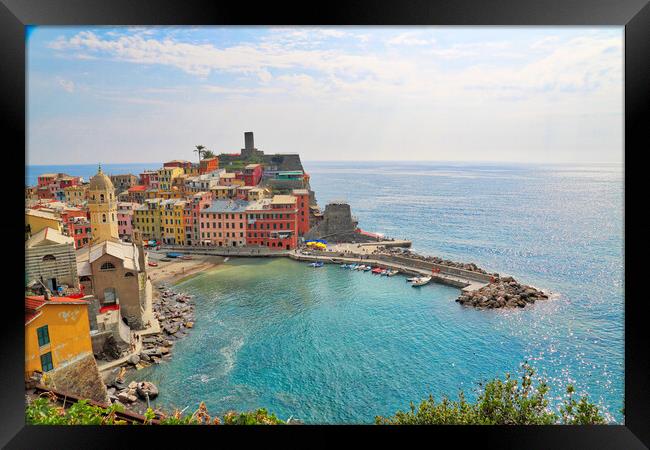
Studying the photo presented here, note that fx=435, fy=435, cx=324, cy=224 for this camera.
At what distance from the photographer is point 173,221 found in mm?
13484

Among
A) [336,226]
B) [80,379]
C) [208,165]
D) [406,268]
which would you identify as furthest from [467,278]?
[208,165]

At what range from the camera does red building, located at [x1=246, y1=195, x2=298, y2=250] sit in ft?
45.7

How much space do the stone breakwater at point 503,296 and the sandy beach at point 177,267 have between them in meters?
6.86

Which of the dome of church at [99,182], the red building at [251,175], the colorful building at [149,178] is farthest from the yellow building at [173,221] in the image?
the dome of church at [99,182]

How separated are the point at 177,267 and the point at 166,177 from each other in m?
3.79

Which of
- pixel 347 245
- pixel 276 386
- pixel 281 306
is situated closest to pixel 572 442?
pixel 276 386

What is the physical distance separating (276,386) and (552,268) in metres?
9.22

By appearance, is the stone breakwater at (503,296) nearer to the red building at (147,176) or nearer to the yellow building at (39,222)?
the yellow building at (39,222)

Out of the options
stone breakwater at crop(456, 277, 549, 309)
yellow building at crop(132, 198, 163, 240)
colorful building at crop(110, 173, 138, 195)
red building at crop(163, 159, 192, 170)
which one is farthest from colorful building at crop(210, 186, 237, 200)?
stone breakwater at crop(456, 277, 549, 309)

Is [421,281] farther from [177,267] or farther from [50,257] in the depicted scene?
[50,257]

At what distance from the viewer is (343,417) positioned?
17.1ft

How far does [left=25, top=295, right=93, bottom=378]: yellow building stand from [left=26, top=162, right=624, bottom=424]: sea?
1.12m

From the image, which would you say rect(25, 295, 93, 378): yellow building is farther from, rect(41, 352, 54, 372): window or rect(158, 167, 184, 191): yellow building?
rect(158, 167, 184, 191): yellow building

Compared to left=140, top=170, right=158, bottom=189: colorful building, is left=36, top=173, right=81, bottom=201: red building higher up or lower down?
lower down
